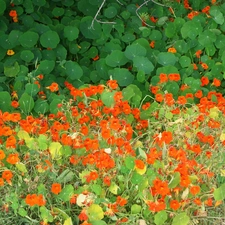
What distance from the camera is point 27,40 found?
12.5 feet

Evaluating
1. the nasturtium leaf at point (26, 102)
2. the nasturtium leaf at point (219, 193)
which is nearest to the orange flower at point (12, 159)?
the nasturtium leaf at point (26, 102)

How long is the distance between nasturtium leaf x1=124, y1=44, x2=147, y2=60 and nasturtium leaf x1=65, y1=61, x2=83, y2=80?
12.7 inches

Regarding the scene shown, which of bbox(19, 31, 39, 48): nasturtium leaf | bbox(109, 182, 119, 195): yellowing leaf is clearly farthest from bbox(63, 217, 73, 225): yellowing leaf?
bbox(19, 31, 39, 48): nasturtium leaf

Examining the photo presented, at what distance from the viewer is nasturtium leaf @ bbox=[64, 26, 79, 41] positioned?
393cm

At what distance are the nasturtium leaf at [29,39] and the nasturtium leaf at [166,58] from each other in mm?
802

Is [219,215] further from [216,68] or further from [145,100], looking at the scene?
[216,68]

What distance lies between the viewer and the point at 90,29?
405 cm

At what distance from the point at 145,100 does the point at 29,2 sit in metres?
1.12

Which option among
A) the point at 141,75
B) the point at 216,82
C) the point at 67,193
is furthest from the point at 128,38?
the point at 67,193

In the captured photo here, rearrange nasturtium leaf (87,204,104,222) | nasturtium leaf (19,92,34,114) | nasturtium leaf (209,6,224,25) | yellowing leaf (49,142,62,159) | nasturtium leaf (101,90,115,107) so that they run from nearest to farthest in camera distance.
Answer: nasturtium leaf (87,204,104,222), yellowing leaf (49,142,62,159), nasturtium leaf (101,90,115,107), nasturtium leaf (19,92,34,114), nasturtium leaf (209,6,224,25)

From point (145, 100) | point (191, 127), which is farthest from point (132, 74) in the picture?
point (191, 127)

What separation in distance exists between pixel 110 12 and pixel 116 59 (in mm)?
564

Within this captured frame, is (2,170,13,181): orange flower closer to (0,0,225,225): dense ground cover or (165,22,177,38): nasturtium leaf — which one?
(0,0,225,225): dense ground cover

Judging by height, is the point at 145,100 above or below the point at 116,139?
below
